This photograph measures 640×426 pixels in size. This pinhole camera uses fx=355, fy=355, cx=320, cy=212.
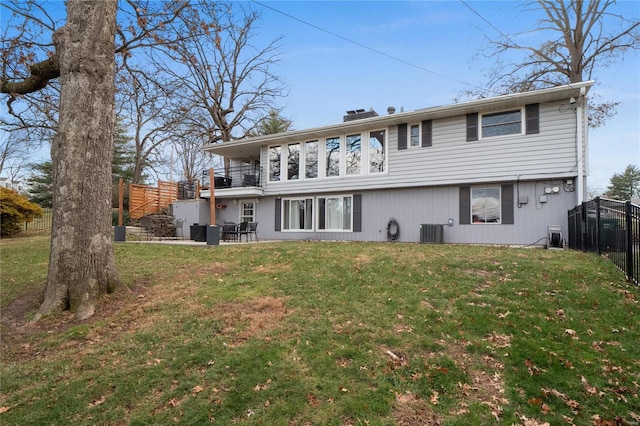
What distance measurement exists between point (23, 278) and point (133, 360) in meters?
5.30

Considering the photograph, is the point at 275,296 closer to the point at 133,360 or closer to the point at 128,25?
the point at 133,360

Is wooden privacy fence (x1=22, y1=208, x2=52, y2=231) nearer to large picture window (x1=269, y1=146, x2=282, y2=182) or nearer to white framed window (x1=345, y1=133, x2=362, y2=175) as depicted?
large picture window (x1=269, y1=146, x2=282, y2=182)

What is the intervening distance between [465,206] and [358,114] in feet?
20.3

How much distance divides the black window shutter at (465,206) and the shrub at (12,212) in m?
19.4

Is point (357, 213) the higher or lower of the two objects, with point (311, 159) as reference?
lower

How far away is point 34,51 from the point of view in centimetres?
974

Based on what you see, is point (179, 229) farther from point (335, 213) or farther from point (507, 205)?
point (507, 205)

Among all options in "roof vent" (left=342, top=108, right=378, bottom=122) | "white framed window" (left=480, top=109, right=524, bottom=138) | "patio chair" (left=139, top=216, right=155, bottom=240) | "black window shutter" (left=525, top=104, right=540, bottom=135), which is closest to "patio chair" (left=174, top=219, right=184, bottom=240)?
"patio chair" (left=139, top=216, right=155, bottom=240)

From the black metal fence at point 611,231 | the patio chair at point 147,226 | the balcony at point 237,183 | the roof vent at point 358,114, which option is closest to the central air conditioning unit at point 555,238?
the black metal fence at point 611,231

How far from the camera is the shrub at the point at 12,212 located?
16172 millimetres

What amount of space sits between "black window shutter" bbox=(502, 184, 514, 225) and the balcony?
1002 centimetres

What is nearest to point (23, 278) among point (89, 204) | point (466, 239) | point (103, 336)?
point (89, 204)

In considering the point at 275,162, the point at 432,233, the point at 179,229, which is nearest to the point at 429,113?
the point at 432,233

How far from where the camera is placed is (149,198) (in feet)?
62.6
